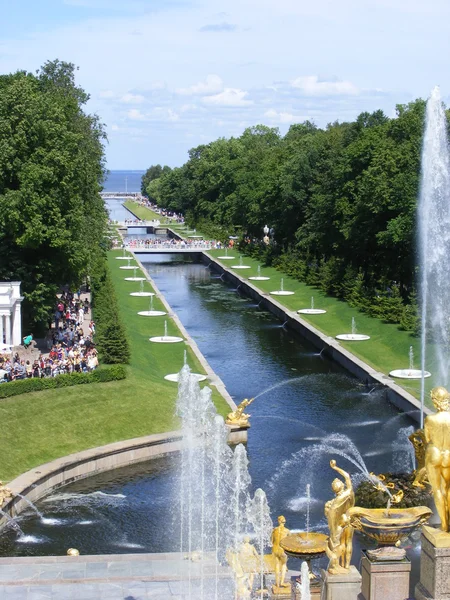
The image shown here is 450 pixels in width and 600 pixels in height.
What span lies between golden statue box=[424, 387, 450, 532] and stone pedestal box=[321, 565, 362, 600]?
216 cm

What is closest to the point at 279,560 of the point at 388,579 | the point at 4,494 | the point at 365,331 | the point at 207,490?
the point at 388,579

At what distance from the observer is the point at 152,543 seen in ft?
93.2

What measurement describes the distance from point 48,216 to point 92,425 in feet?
48.4

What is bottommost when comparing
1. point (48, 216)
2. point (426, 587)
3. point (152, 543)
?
point (152, 543)

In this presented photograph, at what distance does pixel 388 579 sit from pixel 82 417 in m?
22.3

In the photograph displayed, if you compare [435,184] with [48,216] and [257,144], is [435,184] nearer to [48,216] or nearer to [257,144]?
[48,216]

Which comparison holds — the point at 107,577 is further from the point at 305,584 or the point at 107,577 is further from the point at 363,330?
the point at 363,330

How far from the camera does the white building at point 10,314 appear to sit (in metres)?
46.1

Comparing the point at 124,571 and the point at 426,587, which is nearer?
the point at 426,587

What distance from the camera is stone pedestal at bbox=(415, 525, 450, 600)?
15398 millimetres

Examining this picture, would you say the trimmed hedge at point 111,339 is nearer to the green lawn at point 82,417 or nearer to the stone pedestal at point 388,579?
the green lawn at point 82,417

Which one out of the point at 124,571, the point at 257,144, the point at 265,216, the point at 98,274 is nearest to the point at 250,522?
the point at 124,571

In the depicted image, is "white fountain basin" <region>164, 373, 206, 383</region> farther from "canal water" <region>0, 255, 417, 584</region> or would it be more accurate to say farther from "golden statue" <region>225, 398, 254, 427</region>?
"golden statue" <region>225, 398, 254, 427</region>

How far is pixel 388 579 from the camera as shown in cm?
1664
